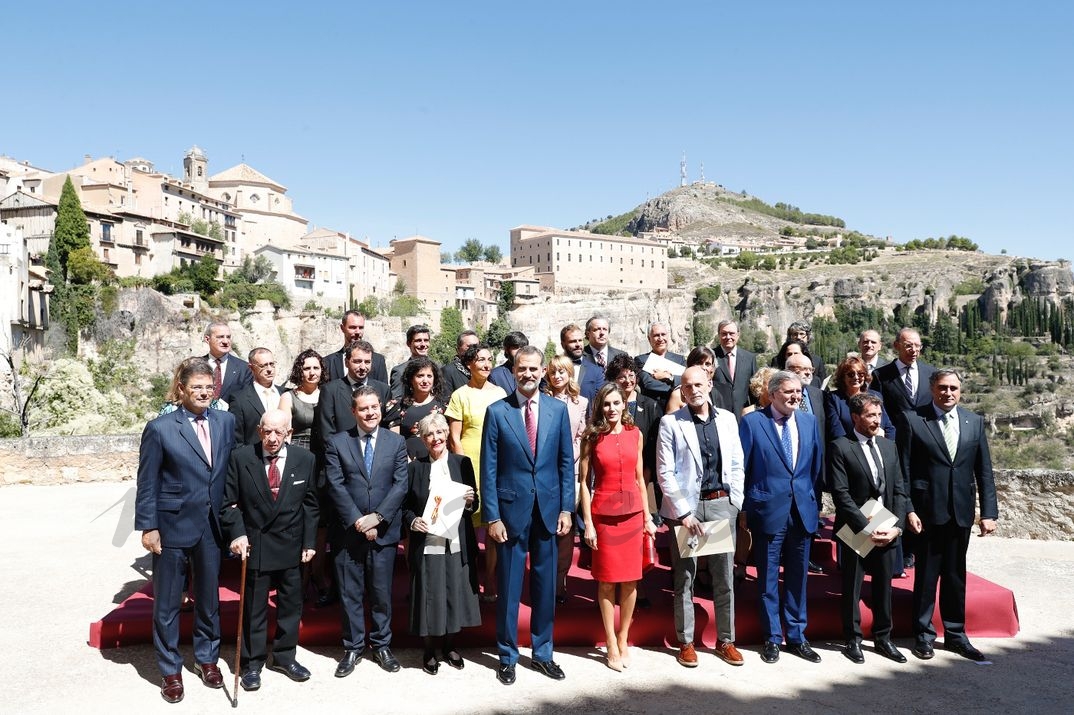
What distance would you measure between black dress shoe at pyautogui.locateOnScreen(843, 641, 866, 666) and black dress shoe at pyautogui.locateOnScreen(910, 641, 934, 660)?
37 cm

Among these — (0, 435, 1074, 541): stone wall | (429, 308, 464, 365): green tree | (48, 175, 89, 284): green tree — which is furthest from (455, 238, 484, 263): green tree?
(0, 435, 1074, 541): stone wall

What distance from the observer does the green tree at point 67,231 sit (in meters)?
42.8

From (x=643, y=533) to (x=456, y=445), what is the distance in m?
1.45

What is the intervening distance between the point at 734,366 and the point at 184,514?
14.8 feet

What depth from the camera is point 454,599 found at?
446cm

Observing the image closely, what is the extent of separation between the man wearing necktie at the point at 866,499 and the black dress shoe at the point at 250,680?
362 centimetres

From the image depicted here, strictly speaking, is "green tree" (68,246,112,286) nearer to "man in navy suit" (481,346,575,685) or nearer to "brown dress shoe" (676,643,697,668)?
"man in navy suit" (481,346,575,685)

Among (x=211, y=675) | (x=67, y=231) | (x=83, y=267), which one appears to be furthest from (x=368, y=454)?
(x=67, y=231)

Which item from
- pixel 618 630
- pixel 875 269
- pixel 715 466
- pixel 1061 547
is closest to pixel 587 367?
pixel 715 466

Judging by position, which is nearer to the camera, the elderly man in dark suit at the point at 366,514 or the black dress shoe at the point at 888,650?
the elderly man in dark suit at the point at 366,514

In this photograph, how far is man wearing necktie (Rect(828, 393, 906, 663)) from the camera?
4770 millimetres

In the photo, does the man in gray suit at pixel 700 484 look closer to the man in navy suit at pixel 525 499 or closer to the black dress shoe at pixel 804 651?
the black dress shoe at pixel 804 651

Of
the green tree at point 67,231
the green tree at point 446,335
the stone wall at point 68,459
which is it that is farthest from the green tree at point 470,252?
the stone wall at point 68,459

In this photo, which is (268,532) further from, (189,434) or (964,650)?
(964,650)
